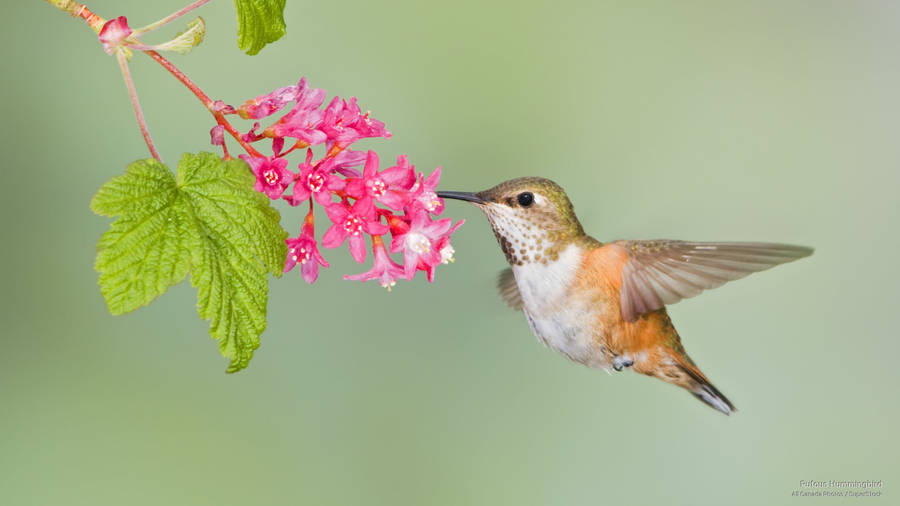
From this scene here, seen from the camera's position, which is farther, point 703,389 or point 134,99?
point 703,389

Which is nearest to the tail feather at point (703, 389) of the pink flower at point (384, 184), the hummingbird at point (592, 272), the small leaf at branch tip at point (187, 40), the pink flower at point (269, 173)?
the hummingbird at point (592, 272)

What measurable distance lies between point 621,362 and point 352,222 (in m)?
0.64

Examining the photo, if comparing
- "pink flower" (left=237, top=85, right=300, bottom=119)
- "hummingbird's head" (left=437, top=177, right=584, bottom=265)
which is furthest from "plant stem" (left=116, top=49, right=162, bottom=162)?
"hummingbird's head" (left=437, top=177, right=584, bottom=265)

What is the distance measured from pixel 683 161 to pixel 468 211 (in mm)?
623

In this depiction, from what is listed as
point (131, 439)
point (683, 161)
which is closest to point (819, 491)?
point (683, 161)

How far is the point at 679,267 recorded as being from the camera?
121 cm

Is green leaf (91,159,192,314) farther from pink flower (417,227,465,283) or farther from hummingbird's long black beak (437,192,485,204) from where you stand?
hummingbird's long black beak (437,192,485,204)

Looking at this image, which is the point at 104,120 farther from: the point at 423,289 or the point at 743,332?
the point at 743,332

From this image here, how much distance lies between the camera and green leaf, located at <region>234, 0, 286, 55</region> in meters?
0.83

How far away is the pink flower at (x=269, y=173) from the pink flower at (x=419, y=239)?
0.49 ft

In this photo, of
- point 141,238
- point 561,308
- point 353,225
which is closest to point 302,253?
point 353,225

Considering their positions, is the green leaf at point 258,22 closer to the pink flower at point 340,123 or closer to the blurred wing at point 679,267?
the pink flower at point 340,123

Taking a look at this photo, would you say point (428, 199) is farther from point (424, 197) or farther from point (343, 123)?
point (343, 123)

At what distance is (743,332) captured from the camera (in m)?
2.26
